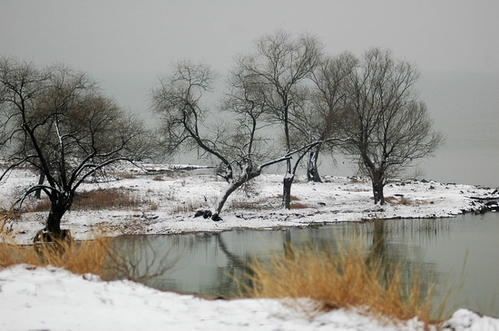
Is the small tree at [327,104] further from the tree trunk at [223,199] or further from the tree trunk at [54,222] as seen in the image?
the tree trunk at [54,222]

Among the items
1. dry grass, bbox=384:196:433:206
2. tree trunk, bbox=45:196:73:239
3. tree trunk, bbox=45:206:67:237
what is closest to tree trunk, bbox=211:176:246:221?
tree trunk, bbox=45:196:73:239

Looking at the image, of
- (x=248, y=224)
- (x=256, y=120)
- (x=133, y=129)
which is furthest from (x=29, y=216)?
(x=256, y=120)

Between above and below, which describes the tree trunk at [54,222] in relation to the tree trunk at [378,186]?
below

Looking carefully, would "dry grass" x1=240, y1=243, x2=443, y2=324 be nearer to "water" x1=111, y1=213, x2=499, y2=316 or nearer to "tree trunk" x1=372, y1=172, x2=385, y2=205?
"water" x1=111, y1=213, x2=499, y2=316

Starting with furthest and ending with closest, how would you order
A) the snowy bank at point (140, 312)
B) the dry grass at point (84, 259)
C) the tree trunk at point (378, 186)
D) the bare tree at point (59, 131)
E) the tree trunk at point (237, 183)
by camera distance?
the tree trunk at point (378, 186)
the tree trunk at point (237, 183)
the bare tree at point (59, 131)
the dry grass at point (84, 259)
the snowy bank at point (140, 312)

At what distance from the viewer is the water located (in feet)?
36.9

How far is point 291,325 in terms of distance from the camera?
232 inches

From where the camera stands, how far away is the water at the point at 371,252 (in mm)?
11258

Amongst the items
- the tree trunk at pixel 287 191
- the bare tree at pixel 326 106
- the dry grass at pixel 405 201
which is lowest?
the dry grass at pixel 405 201

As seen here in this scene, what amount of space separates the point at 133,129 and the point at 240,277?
501 inches

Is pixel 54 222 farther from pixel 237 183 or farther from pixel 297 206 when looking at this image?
pixel 297 206

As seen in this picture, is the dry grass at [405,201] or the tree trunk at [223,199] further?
the dry grass at [405,201]

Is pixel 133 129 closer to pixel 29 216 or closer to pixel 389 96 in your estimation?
pixel 29 216

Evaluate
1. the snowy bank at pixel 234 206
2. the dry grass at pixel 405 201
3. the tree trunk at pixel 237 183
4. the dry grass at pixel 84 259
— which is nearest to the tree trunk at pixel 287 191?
the snowy bank at pixel 234 206
